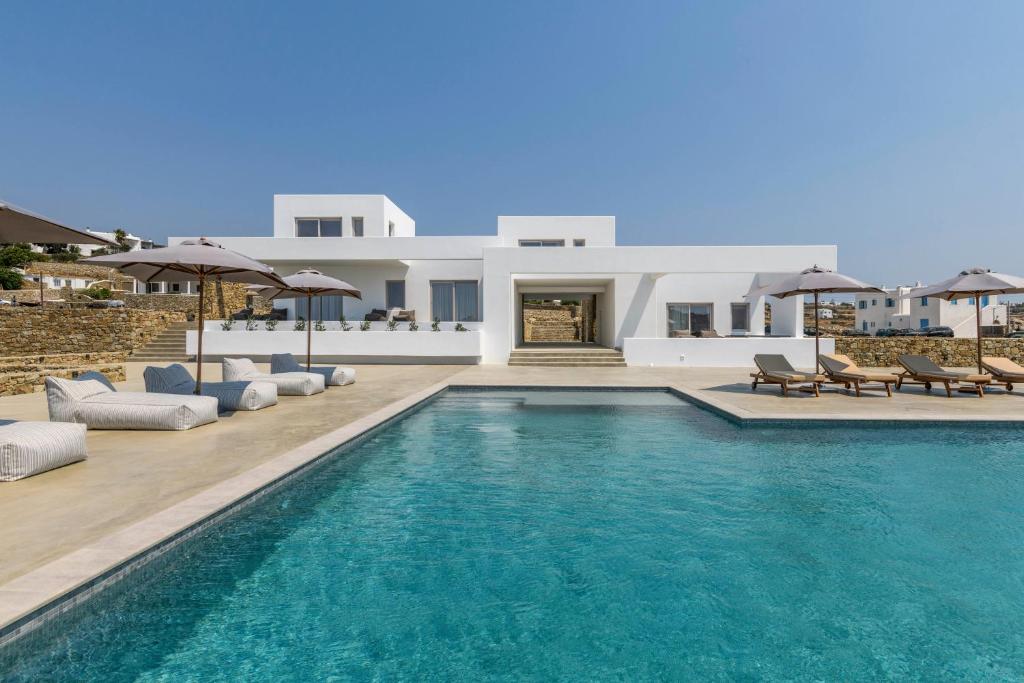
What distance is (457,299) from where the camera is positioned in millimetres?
21469

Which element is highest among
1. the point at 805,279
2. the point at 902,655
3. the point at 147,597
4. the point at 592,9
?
the point at 592,9

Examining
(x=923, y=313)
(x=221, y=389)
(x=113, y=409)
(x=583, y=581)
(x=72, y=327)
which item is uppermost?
(x=923, y=313)

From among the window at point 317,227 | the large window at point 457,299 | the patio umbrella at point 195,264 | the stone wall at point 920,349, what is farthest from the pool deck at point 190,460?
the window at point 317,227

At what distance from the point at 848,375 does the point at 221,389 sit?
1159 cm

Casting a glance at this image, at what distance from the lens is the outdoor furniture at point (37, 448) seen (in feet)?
14.4

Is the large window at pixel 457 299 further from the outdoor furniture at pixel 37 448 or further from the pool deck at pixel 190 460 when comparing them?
the outdoor furniture at pixel 37 448

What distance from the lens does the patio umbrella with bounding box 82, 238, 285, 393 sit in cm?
751

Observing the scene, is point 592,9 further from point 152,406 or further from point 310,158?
point 310,158

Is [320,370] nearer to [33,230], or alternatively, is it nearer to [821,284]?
[33,230]

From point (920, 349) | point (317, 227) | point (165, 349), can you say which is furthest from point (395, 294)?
point (920, 349)

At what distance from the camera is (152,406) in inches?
258

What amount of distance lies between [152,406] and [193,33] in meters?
19.9

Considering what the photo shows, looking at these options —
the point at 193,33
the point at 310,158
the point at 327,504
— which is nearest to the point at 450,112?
the point at 310,158

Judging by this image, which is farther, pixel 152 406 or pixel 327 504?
pixel 152 406
